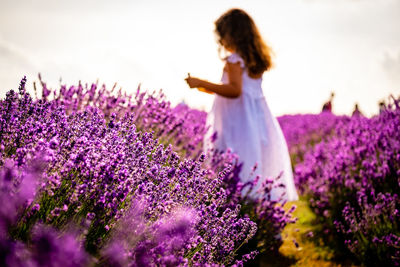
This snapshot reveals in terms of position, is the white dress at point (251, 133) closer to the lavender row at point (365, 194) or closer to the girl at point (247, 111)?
the girl at point (247, 111)

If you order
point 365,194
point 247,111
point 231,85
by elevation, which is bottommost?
point 365,194

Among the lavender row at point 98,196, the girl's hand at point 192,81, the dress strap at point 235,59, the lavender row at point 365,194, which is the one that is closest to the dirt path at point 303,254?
the lavender row at point 365,194

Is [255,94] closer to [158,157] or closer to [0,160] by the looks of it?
[158,157]

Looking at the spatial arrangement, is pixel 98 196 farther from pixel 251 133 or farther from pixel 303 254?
pixel 303 254

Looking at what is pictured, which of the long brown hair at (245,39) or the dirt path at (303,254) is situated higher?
the long brown hair at (245,39)

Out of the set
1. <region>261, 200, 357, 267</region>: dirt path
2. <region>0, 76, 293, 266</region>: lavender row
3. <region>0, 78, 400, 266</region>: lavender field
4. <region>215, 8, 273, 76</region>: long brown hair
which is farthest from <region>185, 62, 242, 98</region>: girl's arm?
<region>0, 76, 293, 266</region>: lavender row

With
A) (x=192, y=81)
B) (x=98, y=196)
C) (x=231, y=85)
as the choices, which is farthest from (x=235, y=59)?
(x=98, y=196)

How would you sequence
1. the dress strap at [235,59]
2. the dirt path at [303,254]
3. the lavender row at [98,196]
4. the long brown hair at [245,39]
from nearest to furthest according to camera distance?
1. the lavender row at [98,196]
2. the dirt path at [303,254]
3. the dress strap at [235,59]
4. the long brown hair at [245,39]

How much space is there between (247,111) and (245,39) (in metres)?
0.79

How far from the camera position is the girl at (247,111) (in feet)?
12.7

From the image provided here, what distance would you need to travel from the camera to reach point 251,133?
395cm

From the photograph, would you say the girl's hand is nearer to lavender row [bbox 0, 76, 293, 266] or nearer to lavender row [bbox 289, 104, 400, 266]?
lavender row [bbox 0, 76, 293, 266]

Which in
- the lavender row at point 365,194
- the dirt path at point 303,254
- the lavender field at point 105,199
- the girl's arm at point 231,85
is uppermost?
the girl's arm at point 231,85

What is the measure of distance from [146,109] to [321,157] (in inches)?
119
